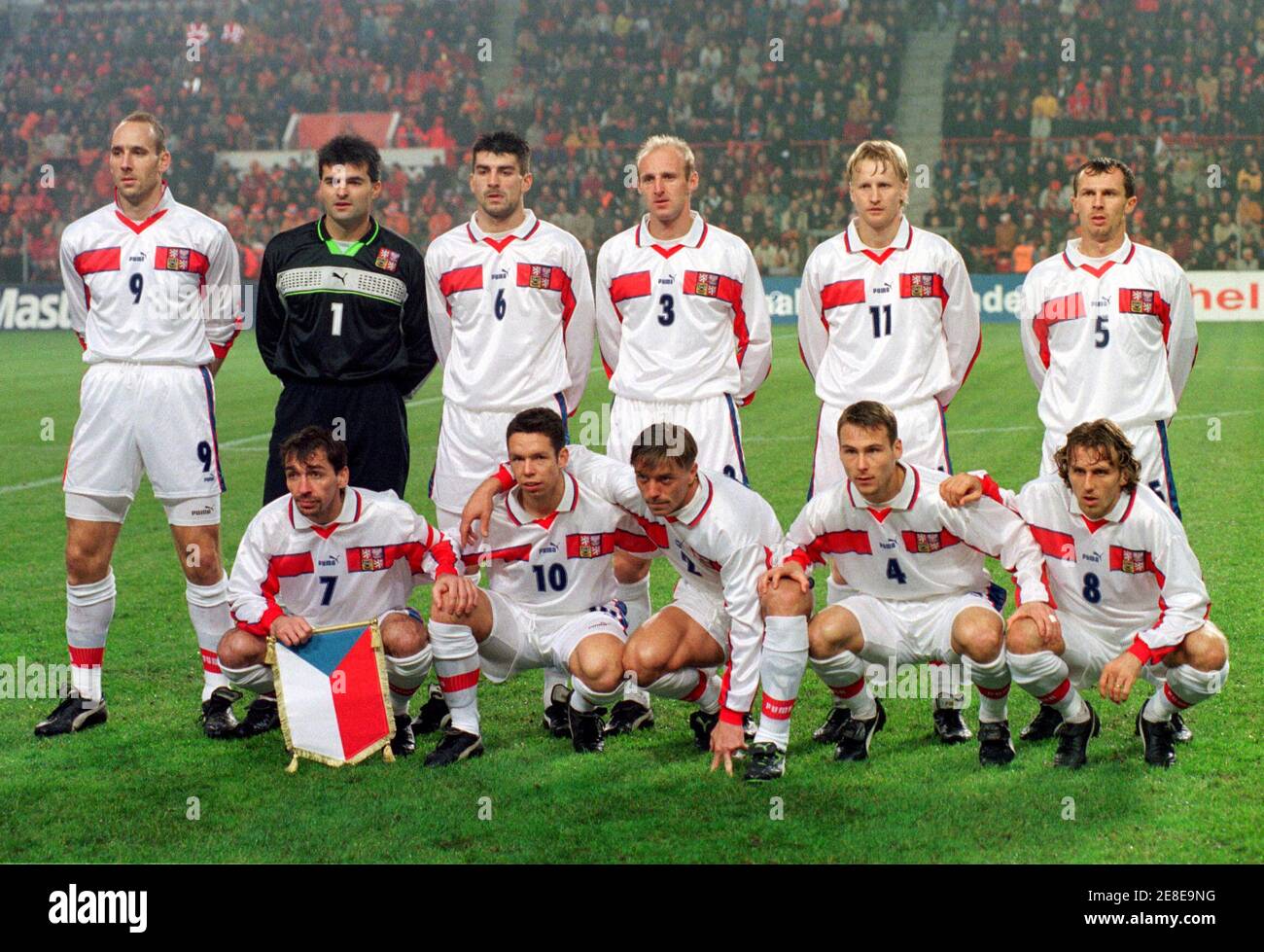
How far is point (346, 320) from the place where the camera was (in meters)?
4.91

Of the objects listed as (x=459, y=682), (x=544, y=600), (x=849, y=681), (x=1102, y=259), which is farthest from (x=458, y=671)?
(x=1102, y=259)

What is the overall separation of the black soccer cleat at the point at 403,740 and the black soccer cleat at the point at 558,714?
0.44 meters

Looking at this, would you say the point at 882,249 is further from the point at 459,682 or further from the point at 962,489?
the point at 459,682

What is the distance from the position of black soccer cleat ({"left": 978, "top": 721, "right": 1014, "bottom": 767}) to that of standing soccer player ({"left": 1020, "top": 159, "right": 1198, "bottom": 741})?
929 millimetres

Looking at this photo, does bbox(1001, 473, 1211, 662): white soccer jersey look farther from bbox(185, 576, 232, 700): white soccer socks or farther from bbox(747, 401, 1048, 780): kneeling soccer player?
bbox(185, 576, 232, 700): white soccer socks

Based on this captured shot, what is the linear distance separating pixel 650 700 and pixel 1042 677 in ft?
4.84

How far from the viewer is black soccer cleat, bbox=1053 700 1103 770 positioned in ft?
13.9

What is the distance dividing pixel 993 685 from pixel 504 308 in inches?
80.7

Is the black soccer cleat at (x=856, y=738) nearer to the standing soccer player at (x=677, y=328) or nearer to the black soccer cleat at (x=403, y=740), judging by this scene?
the standing soccer player at (x=677, y=328)

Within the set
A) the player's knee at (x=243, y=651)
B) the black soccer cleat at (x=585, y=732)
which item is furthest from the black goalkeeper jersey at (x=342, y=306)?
the black soccer cleat at (x=585, y=732)

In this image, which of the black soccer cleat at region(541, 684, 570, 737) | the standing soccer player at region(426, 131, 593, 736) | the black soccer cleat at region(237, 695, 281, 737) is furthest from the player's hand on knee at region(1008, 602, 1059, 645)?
the black soccer cleat at region(237, 695, 281, 737)

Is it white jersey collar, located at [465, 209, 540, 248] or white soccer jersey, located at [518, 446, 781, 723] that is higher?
white jersey collar, located at [465, 209, 540, 248]
